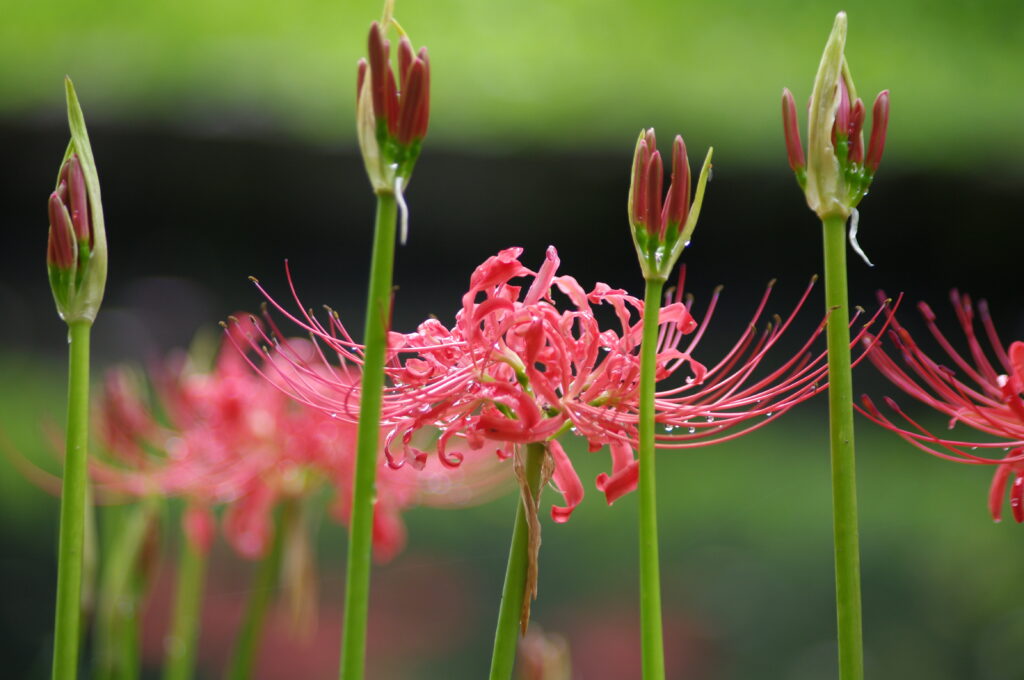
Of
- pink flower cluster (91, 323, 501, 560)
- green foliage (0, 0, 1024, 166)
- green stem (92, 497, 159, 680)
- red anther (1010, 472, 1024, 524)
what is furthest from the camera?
green foliage (0, 0, 1024, 166)

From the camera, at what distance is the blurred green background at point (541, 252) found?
1858mm

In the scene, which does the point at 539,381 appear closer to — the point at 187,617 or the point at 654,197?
the point at 654,197

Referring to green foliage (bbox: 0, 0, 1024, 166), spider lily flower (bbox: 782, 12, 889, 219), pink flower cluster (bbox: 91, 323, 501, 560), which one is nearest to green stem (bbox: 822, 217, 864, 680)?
spider lily flower (bbox: 782, 12, 889, 219)

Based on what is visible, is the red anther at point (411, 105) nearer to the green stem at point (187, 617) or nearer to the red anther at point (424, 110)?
the red anther at point (424, 110)

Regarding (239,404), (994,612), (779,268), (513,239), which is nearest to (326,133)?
(513,239)

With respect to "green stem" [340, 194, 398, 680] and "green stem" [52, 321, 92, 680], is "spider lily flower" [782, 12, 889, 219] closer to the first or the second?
"green stem" [340, 194, 398, 680]

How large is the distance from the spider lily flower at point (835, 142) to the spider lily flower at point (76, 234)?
241mm

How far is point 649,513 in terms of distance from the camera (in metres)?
0.34

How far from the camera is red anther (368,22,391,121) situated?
321mm

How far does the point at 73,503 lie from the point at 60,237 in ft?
0.30

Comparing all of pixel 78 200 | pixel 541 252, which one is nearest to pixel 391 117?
pixel 78 200

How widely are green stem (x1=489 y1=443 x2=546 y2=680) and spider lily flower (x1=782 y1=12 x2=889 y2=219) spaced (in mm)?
140

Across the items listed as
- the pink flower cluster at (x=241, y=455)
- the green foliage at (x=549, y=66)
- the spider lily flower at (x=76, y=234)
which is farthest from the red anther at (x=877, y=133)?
the green foliage at (x=549, y=66)

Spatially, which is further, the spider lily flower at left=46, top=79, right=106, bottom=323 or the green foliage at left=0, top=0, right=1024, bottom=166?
the green foliage at left=0, top=0, right=1024, bottom=166
